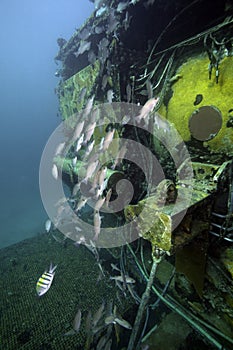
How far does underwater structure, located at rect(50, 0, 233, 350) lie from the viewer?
5.91 ft

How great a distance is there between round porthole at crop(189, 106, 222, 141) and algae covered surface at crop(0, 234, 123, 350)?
10.4ft

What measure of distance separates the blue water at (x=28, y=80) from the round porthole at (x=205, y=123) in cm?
7130

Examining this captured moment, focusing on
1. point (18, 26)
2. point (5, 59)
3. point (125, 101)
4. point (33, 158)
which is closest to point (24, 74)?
point (5, 59)

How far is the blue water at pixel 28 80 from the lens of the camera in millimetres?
77369

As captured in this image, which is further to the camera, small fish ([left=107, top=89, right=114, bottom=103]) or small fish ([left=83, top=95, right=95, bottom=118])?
small fish ([left=83, top=95, right=95, bottom=118])

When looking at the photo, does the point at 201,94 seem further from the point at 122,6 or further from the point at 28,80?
the point at 28,80

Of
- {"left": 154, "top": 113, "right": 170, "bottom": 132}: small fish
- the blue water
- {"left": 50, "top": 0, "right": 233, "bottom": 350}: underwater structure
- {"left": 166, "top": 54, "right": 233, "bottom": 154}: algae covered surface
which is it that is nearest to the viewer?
{"left": 50, "top": 0, "right": 233, "bottom": 350}: underwater structure

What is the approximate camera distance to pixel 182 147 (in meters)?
2.64

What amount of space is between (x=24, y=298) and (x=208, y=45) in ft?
17.5

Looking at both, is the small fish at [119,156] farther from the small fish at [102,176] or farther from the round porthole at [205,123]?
the round porthole at [205,123]

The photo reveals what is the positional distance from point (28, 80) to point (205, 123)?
435 ft

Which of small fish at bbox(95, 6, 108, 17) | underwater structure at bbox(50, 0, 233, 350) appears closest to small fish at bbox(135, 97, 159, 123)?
underwater structure at bbox(50, 0, 233, 350)

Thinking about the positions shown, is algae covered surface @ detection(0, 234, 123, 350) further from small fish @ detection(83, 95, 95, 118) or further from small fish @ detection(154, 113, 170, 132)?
small fish @ detection(83, 95, 95, 118)

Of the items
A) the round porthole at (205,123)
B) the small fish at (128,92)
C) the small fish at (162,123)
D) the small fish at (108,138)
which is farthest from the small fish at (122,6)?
the round porthole at (205,123)
